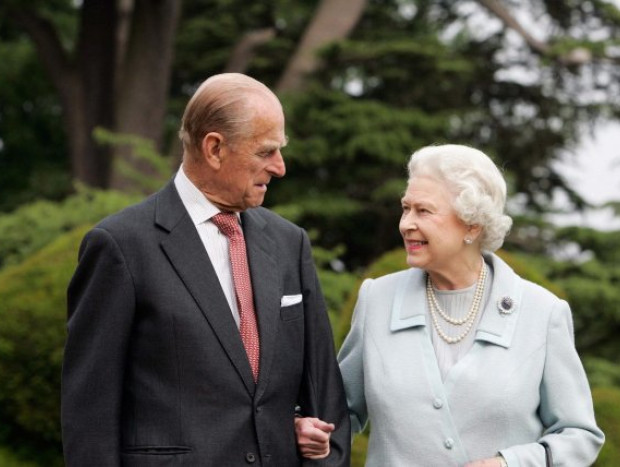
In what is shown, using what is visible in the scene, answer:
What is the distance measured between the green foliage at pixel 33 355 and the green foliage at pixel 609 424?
8.81ft

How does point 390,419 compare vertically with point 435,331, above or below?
below

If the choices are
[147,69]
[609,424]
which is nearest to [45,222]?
[147,69]

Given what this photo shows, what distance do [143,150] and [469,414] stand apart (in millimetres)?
6683

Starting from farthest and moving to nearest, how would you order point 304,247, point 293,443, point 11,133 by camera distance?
1. point 11,133
2. point 304,247
3. point 293,443

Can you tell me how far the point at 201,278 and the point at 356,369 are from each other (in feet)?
2.20

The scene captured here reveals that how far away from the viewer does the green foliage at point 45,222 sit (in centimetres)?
822

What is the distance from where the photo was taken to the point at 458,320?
3.35m

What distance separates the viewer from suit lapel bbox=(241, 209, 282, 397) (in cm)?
309

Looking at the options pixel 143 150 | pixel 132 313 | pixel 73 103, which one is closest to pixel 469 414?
pixel 132 313

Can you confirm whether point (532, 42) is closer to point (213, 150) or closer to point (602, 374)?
point (602, 374)

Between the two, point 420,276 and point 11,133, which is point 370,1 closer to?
point 11,133

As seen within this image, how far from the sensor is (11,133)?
14.3 meters

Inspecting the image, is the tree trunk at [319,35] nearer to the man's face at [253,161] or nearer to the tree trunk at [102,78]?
the tree trunk at [102,78]

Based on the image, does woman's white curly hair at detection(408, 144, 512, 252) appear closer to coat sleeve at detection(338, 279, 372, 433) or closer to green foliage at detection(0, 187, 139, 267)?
coat sleeve at detection(338, 279, 372, 433)
